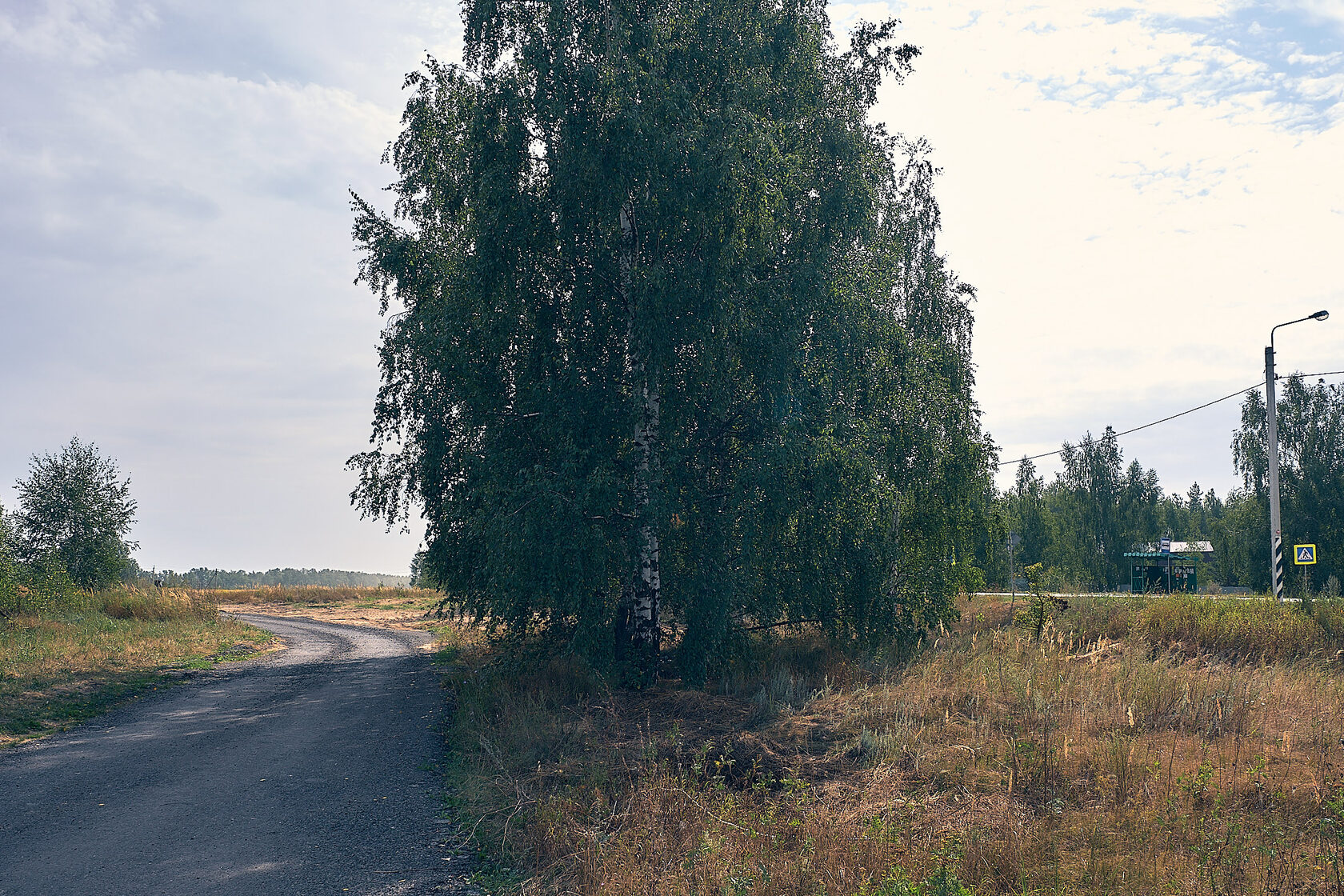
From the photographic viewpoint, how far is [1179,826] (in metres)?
6.41

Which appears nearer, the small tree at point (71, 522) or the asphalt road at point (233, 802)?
the asphalt road at point (233, 802)

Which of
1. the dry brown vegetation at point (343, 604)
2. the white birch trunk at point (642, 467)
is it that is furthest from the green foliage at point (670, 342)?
the dry brown vegetation at point (343, 604)

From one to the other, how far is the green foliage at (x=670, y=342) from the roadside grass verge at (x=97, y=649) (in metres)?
6.61

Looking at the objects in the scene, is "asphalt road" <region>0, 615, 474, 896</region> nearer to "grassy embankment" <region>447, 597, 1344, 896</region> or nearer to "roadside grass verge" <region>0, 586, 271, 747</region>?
"grassy embankment" <region>447, 597, 1344, 896</region>

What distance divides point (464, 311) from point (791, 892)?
9910mm

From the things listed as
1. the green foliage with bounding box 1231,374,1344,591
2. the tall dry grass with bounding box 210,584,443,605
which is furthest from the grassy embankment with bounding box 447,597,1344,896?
the tall dry grass with bounding box 210,584,443,605

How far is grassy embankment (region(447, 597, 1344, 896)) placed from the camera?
5.73 metres

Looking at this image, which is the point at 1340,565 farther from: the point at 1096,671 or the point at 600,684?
the point at 600,684

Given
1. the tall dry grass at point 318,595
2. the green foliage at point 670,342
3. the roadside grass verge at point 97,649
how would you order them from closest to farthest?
the green foliage at point 670,342
the roadside grass verge at point 97,649
the tall dry grass at point 318,595

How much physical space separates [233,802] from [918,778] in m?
7.12

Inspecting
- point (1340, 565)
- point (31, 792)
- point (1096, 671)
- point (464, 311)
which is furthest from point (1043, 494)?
point (31, 792)

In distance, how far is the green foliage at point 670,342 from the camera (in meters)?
11.7

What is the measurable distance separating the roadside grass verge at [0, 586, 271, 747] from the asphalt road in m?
0.98

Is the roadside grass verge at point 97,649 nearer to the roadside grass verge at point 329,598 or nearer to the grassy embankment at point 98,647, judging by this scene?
the grassy embankment at point 98,647
